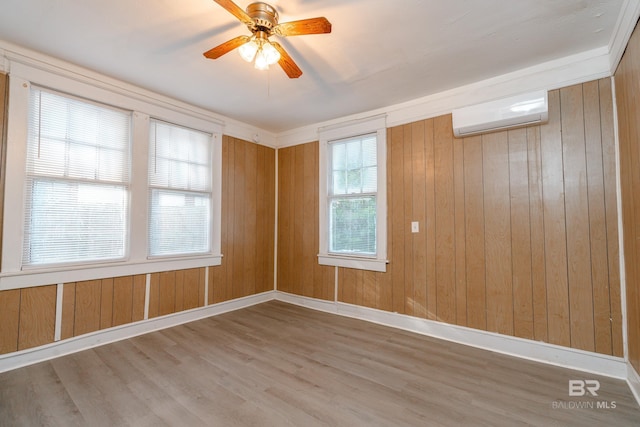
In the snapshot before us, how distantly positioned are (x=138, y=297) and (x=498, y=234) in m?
3.81

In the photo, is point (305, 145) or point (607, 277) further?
point (305, 145)

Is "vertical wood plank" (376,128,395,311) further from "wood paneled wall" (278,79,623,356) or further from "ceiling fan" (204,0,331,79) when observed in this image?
"ceiling fan" (204,0,331,79)

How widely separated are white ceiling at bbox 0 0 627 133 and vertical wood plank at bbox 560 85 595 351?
53 centimetres

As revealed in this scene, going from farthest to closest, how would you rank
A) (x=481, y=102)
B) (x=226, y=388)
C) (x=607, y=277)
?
(x=481, y=102)
(x=607, y=277)
(x=226, y=388)

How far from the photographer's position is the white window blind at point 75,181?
2.49m

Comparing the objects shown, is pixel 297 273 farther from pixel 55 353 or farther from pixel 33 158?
pixel 33 158

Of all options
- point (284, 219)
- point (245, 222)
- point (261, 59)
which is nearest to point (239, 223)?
point (245, 222)

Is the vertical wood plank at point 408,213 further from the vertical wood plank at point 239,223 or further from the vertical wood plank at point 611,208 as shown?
the vertical wood plank at point 239,223

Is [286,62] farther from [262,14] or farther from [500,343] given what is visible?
[500,343]

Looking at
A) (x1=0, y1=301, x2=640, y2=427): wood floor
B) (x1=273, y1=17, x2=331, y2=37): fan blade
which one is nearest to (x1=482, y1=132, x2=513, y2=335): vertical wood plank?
(x1=0, y1=301, x2=640, y2=427): wood floor

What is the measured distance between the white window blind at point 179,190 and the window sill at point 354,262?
5.26ft

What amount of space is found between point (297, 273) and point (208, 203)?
1645mm

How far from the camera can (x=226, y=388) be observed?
6.87 ft

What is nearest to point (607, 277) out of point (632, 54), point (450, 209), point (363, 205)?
point (450, 209)
